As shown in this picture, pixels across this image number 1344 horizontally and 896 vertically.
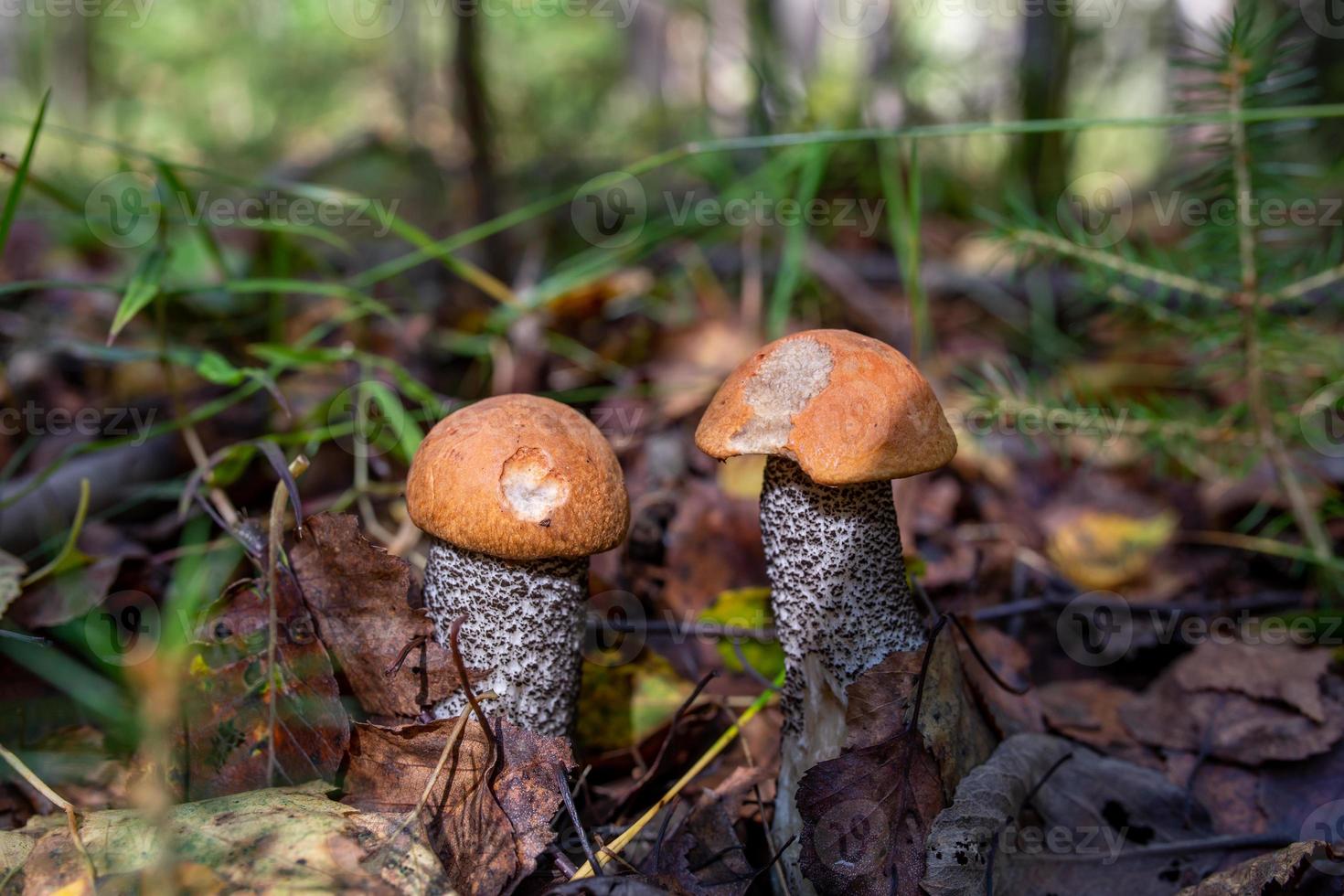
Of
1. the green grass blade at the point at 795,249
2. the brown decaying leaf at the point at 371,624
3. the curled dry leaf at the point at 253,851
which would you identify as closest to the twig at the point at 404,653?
the brown decaying leaf at the point at 371,624

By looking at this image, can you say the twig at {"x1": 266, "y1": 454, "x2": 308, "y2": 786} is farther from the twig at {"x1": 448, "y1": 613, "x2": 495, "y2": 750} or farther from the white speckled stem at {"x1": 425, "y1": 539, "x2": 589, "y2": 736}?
the twig at {"x1": 448, "y1": 613, "x2": 495, "y2": 750}

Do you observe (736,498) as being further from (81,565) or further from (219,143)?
(219,143)

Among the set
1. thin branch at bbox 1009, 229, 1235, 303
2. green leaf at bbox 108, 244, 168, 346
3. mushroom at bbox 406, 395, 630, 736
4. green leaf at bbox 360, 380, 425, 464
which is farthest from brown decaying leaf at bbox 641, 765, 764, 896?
green leaf at bbox 108, 244, 168, 346

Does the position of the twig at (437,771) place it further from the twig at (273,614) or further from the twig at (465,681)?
the twig at (273,614)

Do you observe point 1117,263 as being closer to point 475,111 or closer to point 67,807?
point 475,111

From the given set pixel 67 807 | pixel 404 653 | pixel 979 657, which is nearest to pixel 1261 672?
pixel 979 657

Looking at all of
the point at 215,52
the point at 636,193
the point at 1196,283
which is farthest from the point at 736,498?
the point at 215,52
